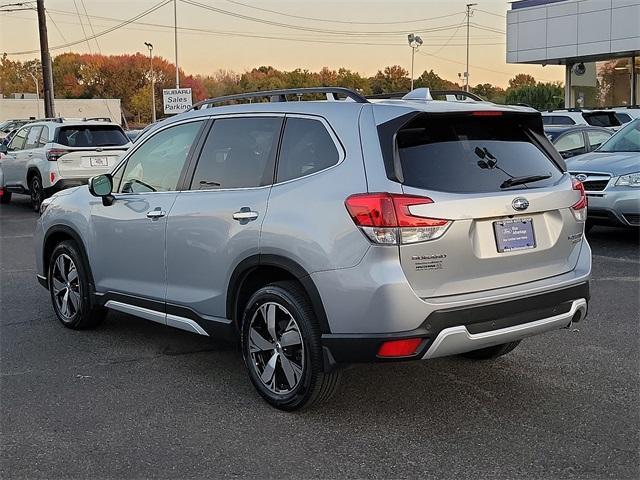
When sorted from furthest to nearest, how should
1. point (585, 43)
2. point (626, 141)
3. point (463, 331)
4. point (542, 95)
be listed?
point (542, 95) < point (585, 43) < point (626, 141) < point (463, 331)

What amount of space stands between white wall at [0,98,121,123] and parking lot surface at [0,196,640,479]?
74187 mm

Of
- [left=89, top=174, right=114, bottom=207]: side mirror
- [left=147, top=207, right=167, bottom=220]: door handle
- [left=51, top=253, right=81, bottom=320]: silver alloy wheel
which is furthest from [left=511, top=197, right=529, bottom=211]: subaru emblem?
[left=51, top=253, right=81, bottom=320]: silver alloy wheel

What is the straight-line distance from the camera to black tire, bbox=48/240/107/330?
6.20m

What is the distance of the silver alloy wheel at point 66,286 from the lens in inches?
251

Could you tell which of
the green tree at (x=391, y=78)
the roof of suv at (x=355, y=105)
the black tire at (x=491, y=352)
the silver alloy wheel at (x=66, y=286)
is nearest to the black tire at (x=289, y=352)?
the roof of suv at (x=355, y=105)

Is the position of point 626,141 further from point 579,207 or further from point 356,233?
point 356,233

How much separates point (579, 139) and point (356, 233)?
36.8 ft

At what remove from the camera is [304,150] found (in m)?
4.50

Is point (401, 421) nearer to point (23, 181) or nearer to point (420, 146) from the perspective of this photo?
point (420, 146)

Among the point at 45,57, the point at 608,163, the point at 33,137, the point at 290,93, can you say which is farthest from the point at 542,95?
the point at 290,93

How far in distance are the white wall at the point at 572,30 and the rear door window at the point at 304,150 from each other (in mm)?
30451

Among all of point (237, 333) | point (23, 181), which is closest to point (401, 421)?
point (237, 333)

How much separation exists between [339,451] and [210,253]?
5.07ft

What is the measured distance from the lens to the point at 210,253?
4844 mm
